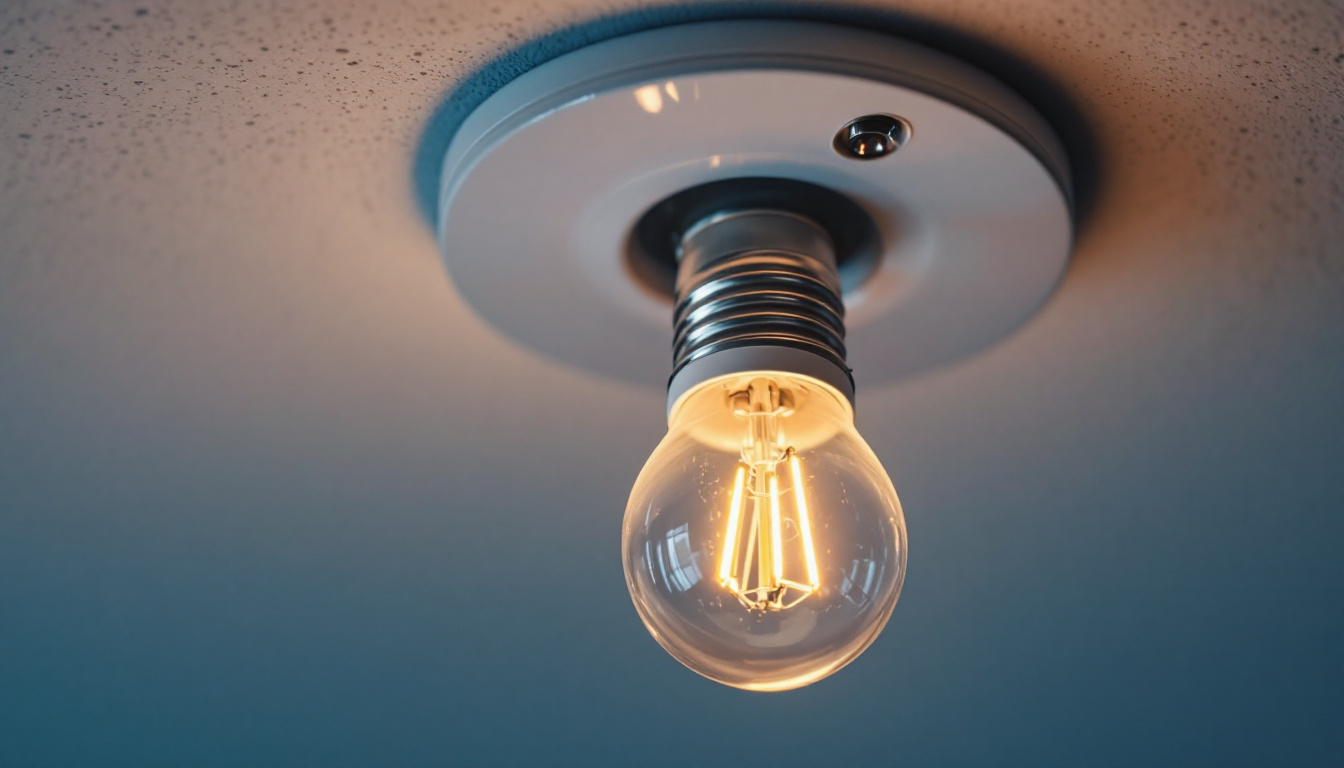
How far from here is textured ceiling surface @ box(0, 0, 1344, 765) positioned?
1.99ft

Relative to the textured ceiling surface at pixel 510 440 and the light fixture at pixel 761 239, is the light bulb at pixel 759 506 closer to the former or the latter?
the light fixture at pixel 761 239

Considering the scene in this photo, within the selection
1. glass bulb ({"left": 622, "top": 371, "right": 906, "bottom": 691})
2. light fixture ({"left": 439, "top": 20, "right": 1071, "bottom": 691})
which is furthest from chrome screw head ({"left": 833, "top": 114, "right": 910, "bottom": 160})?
glass bulb ({"left": 622, "top": 371, "right": 906, "bottom": 691})

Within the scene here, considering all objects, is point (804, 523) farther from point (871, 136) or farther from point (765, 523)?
point (871, 136)

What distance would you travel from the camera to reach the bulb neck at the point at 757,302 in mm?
612

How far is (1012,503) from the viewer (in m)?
0.97

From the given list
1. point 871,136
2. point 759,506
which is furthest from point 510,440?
point 871,136

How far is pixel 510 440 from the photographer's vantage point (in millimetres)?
903

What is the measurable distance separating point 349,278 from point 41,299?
0.67ft

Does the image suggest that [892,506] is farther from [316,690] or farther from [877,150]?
[316,690]

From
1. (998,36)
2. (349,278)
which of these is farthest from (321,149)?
(998,36)

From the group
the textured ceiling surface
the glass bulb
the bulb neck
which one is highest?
the textured ceiling surface

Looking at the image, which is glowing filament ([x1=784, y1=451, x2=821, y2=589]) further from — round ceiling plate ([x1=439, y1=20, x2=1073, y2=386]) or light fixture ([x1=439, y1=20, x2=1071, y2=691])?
round ceiling plate ([x1=439, y1=20, x2=1073, y2=386])

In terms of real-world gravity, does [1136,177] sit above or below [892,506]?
above

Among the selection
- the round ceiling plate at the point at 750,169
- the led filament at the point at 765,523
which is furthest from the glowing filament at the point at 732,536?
the round ceiling plate at the point at 750,169
